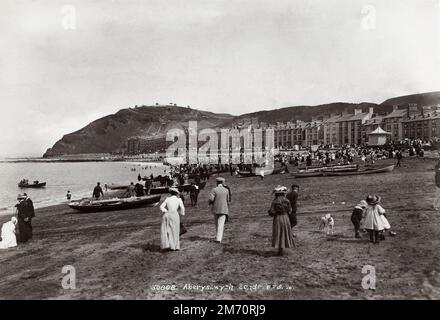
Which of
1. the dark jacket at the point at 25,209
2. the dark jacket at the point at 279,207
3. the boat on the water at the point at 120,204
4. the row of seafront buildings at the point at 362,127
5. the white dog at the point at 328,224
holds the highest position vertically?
the row of seafront buildings at the point at 362,127

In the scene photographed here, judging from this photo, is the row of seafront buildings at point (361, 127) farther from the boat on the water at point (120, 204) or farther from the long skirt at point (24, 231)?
the long skirt at point (24, 231)

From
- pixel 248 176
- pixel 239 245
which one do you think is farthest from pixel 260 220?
pixel 248 176

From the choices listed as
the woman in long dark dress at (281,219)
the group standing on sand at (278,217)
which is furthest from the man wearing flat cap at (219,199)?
the woman in long dark dress at (281,219)

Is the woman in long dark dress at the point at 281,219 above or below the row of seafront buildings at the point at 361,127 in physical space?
below

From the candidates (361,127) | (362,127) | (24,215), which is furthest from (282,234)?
(361,127)

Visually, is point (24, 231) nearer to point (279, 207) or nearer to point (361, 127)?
point (279, 207)

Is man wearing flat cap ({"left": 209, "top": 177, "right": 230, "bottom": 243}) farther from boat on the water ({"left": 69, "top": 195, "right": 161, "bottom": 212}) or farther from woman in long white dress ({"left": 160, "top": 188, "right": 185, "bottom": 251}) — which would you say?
boat on the water ({"left": 69, "top": 195, "right": 161, "bottom": 212})
